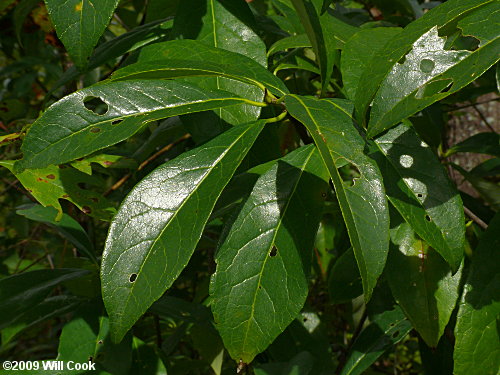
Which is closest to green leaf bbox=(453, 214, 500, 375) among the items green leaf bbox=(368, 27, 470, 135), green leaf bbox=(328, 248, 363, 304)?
green leaf bbox=(328, 248, 363, 304)

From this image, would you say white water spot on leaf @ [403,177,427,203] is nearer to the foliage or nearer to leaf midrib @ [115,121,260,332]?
the foliage

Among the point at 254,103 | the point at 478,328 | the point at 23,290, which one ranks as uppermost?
the point at 254,103

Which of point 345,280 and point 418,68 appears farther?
point 345,280

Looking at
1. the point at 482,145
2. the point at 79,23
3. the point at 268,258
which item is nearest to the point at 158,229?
the point at 268,258

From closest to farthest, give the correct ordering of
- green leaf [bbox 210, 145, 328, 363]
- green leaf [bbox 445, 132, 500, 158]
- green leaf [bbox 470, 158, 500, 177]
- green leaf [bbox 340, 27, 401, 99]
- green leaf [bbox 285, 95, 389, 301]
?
1. green leaf [bbox 285, 95, 389, 301]
2. green leaf [bbox 210, 145, 328, 363]
3. green leaf [bbox 340, 27, 401, 99]
4. green leaf [bbox 445, 132, 500, 158]
5. green leaf [bbox 470, 158, 500, 177]

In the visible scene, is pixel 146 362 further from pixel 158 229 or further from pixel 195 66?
pixel 195 66
